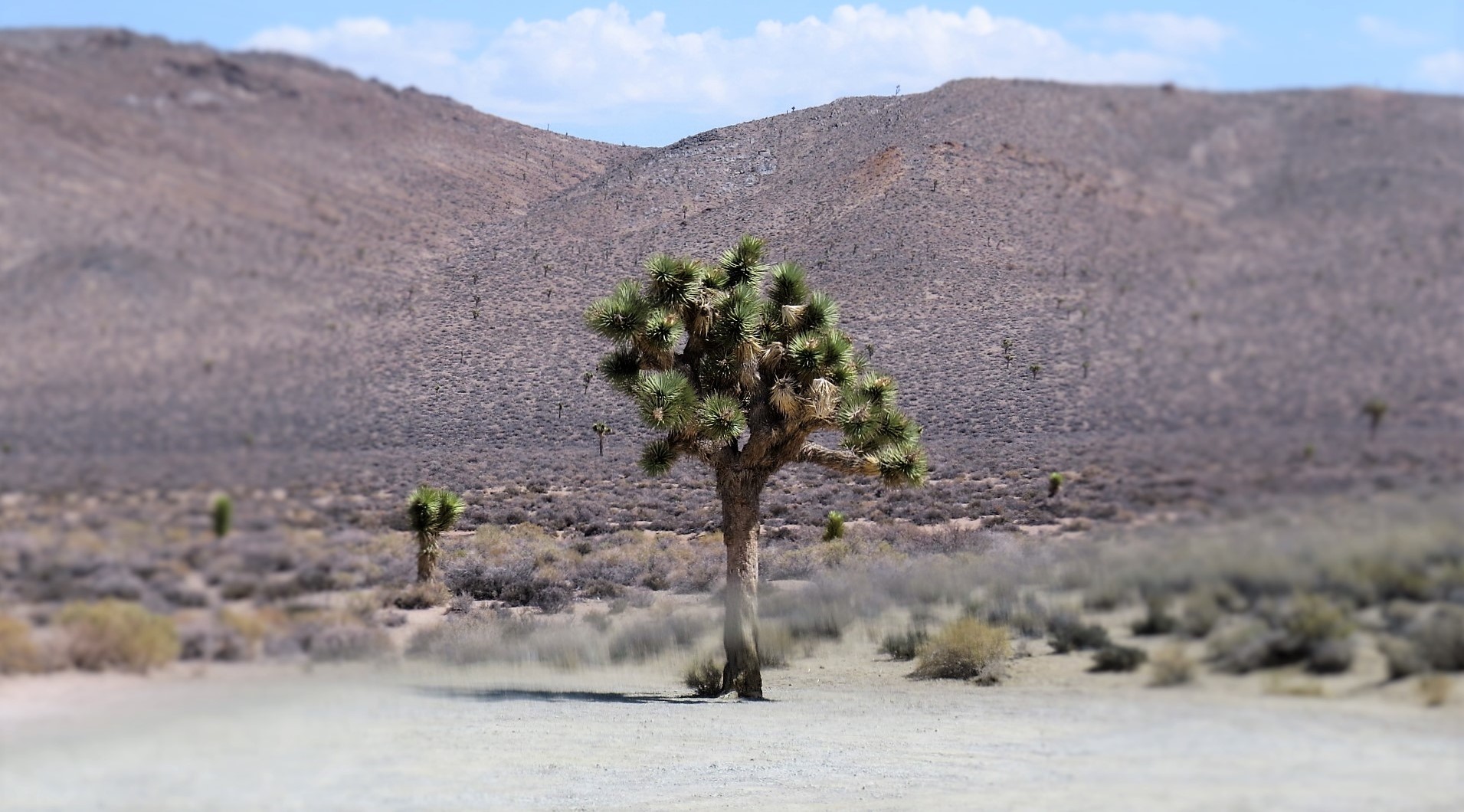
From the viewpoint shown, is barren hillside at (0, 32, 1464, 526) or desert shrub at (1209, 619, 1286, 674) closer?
barren hillside at (0, 32, 1464, 526)

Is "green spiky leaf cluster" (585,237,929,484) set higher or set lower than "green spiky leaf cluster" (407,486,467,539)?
higher

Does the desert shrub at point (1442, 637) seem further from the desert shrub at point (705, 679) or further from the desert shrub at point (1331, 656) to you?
the desert shrub at point (705, 679)

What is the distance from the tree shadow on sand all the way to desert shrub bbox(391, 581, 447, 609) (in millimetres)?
6299

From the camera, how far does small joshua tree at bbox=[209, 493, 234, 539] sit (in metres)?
5.38

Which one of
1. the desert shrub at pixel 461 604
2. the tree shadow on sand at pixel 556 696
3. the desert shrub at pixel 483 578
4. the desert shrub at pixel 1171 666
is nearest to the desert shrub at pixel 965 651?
the tree shadow on sand at pixel 556 696

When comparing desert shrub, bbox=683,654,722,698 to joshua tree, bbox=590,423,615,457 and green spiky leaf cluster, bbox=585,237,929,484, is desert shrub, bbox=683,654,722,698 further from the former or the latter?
joshua tree, bbox=590,423,615,457

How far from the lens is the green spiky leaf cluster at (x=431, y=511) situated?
977 inches

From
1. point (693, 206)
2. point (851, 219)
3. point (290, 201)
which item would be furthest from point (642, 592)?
point (693, 206)

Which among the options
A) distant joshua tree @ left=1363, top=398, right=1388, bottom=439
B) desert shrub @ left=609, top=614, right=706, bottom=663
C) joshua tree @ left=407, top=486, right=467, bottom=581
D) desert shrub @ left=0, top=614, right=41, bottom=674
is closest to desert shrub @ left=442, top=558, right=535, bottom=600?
joshua tree @ left=407, top=486, right=467, bottom=581

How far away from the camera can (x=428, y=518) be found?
2491 centimetres

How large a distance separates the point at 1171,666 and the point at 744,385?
1310 centimetres

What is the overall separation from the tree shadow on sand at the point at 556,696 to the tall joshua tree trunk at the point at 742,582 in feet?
2.42

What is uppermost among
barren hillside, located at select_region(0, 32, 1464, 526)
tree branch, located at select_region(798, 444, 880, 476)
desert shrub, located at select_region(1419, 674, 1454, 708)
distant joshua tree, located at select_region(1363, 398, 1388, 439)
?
barren hillside, located at select_region(0, 32, 1464, 526)

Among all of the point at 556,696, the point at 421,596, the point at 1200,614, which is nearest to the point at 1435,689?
the point at 1200,614
